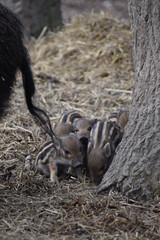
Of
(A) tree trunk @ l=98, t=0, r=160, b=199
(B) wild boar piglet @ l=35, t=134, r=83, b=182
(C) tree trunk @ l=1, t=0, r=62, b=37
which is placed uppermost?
(A) tree trunk @ l=98, t=0, r=160, b=199

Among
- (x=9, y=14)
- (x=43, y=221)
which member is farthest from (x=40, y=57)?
(x=43, y=221)

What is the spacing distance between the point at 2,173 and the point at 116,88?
8.71 feet

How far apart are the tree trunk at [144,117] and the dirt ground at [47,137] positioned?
9cm

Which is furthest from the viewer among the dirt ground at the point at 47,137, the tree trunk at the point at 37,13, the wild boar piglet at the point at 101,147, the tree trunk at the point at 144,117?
the tree trunk at the point at 37,13

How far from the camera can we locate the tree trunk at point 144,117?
3639 mm

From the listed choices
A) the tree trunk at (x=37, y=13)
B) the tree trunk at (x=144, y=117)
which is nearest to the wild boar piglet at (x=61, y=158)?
the tree trunk at (x=144, y=117)

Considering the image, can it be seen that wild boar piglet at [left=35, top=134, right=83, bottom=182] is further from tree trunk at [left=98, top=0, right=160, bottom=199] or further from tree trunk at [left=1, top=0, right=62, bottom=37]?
tree trunk at [left=1, top=0, right=62, bottom=37]

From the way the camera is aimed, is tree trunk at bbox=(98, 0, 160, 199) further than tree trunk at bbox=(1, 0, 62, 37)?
No

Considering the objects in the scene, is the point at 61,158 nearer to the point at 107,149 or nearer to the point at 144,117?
the point at 107,149

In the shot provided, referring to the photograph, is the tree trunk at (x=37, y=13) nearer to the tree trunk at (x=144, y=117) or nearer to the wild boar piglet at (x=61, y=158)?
the wild boar piglet at (x=61, y=158)

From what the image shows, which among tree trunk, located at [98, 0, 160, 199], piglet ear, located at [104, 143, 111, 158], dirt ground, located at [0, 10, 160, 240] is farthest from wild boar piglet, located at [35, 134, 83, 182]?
tree trunk, located at [98, 0, 160, 199]

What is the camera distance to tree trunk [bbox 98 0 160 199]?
3.64 meters

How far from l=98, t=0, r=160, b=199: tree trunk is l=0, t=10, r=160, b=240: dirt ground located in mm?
94

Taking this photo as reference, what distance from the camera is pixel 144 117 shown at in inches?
146
